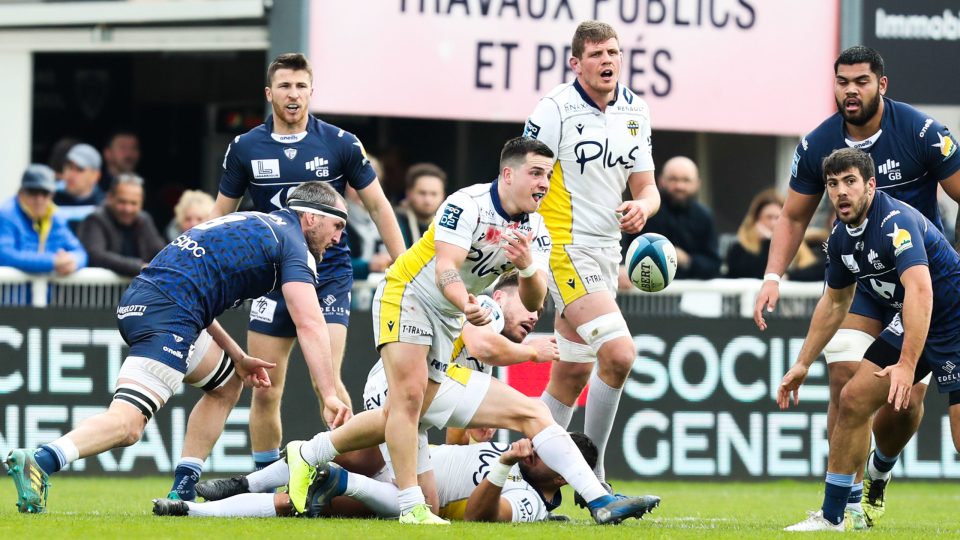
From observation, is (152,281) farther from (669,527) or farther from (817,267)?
(817,267)

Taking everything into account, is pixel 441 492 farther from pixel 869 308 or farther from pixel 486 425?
pixel 869 308

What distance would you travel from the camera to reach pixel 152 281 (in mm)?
9180

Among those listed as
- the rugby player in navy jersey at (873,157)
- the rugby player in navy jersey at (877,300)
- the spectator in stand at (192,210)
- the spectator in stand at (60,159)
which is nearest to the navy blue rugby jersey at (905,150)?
the rugby player in navy jersey at (873,157)

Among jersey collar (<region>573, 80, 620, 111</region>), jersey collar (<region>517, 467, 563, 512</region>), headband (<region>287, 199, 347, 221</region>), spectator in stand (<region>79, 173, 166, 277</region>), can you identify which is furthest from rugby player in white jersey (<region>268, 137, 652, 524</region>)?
spectator in stand (<region>79, 173, 166, 277</region>)

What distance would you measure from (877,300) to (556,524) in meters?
2.21

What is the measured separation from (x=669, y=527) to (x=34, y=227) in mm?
6609

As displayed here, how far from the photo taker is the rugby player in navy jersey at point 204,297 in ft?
29.2

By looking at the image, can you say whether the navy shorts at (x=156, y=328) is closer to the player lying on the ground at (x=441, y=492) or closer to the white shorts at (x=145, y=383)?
the white shorts at (x=145, y=383)

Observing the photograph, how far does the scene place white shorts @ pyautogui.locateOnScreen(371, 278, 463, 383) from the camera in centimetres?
905

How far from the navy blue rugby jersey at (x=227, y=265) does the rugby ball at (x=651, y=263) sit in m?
1.98

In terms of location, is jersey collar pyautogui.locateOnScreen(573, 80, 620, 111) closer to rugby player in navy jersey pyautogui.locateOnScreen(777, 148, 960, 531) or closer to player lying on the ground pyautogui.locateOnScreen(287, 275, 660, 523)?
player lying on the ground pyautogui.locateOnScreen(287, 275, 660, 523)

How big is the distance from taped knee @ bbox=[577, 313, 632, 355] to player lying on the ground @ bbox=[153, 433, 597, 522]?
0.65 m

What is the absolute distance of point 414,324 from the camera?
9.05 meters

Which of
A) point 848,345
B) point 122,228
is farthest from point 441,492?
point 122,228
